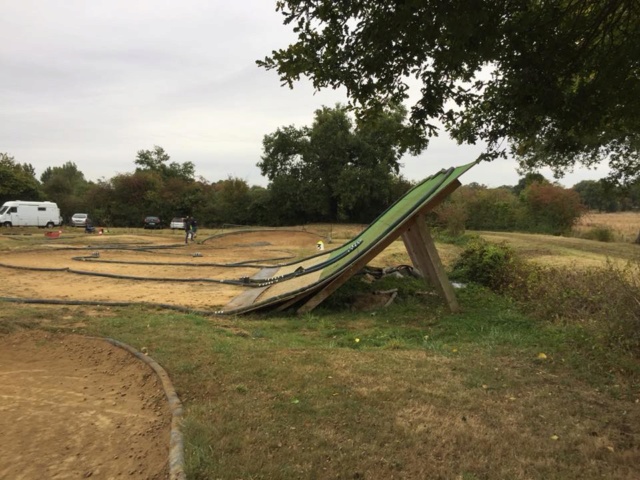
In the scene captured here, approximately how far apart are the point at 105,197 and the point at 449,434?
51476 millimetres

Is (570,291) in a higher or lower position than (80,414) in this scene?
higher

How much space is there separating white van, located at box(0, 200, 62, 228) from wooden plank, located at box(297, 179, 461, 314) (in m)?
37.8

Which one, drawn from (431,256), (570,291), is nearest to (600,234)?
(570,291)

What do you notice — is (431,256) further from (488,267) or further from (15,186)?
(15,186)

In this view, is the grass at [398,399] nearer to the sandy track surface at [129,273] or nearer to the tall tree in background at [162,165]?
the sandy track surface at [129,273]

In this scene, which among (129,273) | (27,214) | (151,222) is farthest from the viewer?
(151,222)

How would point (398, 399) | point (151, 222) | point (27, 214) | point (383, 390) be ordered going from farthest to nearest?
point (151, 222), point (27, 214), point (383, 390), point (398, 399)

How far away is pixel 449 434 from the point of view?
3.65 metres

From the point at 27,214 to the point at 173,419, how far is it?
41.4 metres

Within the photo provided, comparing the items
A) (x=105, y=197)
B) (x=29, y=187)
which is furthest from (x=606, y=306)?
(x=29, y=187)

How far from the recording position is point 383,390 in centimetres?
454

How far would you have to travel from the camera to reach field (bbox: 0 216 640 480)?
3.27 m

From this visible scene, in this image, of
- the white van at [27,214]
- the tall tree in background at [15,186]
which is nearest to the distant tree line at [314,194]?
the tall tree in background at [15,186]

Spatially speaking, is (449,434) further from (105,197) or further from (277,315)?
(105,197)
